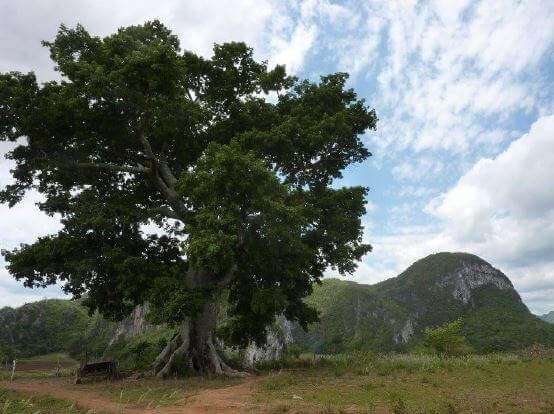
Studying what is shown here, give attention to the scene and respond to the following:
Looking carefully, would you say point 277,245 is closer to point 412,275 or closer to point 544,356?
point 544,356

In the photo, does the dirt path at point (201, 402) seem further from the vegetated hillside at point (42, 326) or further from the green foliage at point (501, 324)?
the vegetated hillside at point (42, 326)

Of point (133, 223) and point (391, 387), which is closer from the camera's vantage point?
point (391, 387)

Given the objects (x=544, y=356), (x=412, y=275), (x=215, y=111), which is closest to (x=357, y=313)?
(x=412, y=275)

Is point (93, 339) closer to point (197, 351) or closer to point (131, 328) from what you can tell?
point (131, 328)

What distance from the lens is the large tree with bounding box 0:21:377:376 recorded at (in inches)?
732

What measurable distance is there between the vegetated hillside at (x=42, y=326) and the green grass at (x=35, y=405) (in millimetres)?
105758

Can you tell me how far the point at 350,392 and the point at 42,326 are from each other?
131629 millimetres

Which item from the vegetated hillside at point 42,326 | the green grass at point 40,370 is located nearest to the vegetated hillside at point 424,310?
the vegetated hillside at point 42,326

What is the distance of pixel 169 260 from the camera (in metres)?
26.6

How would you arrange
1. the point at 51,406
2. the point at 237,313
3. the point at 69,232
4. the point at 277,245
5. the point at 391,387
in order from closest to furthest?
the point at 51,406
the point at 391,387
the point at 277,245
the point at 69,232
the point at 237,313

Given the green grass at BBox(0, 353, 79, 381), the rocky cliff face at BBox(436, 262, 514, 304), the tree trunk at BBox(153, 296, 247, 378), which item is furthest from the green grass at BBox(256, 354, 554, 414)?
the rocky cliff face at BBox(436, 262, 514, 304)

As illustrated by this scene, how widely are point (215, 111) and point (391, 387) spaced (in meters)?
17.8

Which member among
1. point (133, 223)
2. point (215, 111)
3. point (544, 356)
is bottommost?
point (544, 356)

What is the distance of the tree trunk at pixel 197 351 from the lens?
74.8 feet
